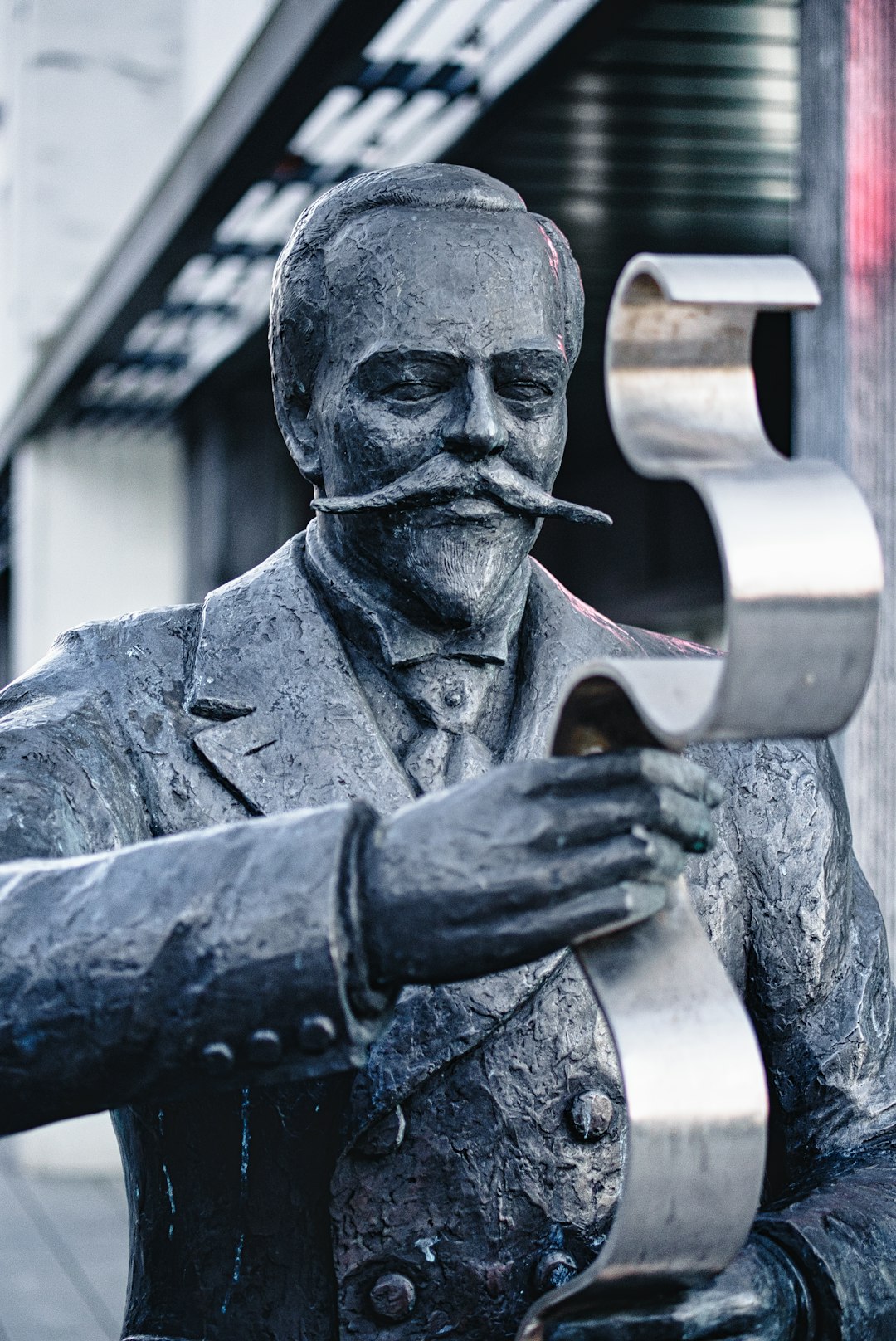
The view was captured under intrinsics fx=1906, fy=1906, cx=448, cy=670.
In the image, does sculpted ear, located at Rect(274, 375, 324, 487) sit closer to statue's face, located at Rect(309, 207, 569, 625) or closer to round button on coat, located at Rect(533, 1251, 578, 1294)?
statue's face, located at Rect(309, 207, 569, 625)

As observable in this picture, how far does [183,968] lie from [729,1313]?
602 mm

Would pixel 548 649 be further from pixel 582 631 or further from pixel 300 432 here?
pixel 300 432

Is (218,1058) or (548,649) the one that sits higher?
(548,649)

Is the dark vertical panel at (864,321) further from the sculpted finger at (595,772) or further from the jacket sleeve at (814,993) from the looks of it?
the sculpted finger at (595,772)

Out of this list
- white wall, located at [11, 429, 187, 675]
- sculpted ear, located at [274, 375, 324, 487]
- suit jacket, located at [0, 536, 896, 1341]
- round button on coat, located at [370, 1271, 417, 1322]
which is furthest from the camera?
white wall, located at [11, 429, 187, 675]

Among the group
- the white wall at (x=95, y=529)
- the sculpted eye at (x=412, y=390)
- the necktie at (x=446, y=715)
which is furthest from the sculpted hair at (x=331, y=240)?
the white wall at (x=95, y=529)

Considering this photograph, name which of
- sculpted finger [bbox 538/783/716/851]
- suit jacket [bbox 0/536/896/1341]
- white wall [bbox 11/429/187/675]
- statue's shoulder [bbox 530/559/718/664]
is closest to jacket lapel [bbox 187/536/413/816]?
suit jacket [bbox 0/536/896/1341]

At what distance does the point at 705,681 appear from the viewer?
157 cm

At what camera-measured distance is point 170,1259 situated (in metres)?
1.99

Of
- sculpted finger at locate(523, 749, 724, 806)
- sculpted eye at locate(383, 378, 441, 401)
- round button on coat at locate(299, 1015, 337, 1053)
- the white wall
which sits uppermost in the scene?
sculpted eye at locate(383, 378, 441, 401)

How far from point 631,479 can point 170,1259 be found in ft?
35.8

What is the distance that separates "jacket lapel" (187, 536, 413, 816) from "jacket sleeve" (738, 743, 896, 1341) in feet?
1.43

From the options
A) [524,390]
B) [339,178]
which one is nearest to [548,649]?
[524,390]

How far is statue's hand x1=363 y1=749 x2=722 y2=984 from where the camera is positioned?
150 cm
